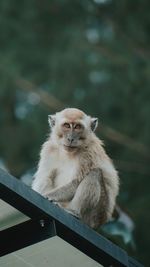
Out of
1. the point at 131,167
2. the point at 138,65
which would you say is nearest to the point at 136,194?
the point at 131,167

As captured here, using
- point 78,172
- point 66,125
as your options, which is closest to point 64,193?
point 78,172

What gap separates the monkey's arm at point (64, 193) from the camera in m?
10.5

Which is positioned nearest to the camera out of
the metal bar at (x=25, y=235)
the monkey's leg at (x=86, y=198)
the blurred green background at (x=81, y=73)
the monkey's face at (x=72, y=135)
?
the metal bar at (x=25, y=235)

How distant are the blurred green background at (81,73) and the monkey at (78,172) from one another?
1596cm

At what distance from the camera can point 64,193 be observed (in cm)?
1056

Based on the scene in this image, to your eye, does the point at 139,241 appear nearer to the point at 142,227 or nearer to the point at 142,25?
the point at 142,227

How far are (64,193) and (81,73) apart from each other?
19397mm

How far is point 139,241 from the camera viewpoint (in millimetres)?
25891

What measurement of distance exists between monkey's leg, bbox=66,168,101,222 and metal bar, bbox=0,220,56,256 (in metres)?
2.66

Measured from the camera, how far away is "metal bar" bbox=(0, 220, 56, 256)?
744 cm

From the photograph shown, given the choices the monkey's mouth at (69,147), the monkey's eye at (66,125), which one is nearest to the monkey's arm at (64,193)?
the monkey's mouth at (69,147)

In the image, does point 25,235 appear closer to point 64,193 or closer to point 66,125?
point 64,193

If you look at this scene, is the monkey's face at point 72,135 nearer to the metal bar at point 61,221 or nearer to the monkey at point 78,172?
the monkey at point 78,172

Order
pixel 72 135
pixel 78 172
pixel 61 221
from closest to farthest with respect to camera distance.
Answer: pixel 61 221 < pixel 78 172 < pixel 72 135
